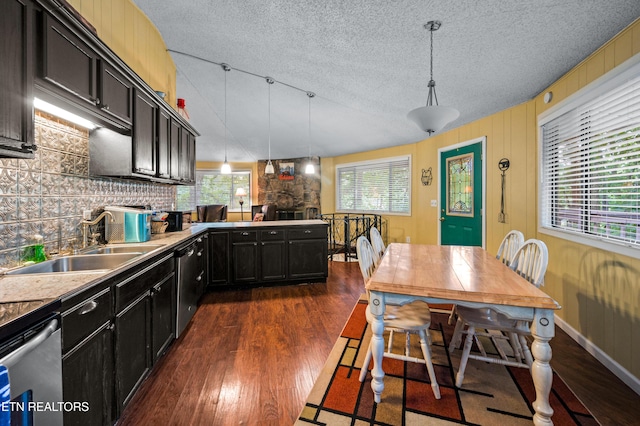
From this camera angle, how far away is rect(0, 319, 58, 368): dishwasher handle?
0.82m

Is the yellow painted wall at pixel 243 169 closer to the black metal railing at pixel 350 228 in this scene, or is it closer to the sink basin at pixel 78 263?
the black metal railing at pixel 350 228

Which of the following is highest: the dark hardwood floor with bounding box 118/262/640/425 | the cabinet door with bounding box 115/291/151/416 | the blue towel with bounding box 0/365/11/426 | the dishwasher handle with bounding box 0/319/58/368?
the dishwasher handle with bounding box 0/319/58/368

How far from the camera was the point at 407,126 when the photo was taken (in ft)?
15.3

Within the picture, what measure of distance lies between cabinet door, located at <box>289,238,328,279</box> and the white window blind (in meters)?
2.64

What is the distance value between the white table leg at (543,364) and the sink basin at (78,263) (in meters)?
2.35

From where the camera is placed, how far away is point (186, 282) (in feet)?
8.45

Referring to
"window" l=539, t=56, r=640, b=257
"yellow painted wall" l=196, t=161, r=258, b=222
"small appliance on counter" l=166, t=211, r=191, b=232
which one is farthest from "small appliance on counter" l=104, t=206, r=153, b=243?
"yellow painted wall" l=196, t=161, r=258, b=222

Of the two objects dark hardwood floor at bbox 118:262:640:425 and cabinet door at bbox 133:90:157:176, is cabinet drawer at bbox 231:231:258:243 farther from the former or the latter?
cabinet door at bbox 133:90:157:176

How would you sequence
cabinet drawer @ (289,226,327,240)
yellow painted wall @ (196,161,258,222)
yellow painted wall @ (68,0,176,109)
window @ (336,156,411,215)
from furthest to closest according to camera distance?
yellow painted wall @ (196,161,258,222) < window @ (336,156,411,215) < cabinet drawer @ (289,226,327,240) < yellow painted wall @ (68,0,176,109)

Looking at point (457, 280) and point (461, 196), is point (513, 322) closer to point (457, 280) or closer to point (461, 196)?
point (457, 280)

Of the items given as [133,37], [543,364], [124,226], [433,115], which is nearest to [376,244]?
[433,115]

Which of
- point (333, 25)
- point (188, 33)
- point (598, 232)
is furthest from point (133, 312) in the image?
A: point (598, 232)

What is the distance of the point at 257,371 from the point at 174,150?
7.91 ft

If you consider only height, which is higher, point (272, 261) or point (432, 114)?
point (432, 114)
